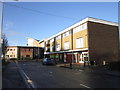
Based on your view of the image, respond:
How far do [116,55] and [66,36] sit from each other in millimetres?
16537

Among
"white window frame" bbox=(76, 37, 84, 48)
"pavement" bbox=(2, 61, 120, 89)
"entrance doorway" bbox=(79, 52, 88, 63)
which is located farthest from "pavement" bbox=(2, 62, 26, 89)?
"white window frame" bbox=(76, 37, 84, 48)

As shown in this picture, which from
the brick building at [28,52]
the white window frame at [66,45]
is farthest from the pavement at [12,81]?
the brick building at [28,52]

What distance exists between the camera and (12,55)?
95688 mm

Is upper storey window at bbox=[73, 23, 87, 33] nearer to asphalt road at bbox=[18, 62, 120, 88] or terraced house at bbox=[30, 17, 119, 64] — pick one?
terraced house at bbox=[30, 17, 119, 64]

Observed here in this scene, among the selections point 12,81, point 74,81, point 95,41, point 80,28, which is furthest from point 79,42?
point 12,81

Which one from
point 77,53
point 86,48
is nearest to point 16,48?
point 77,53

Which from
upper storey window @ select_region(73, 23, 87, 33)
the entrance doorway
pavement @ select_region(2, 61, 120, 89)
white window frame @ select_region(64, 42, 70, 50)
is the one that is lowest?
pavement @ select_region(2, 61, 120, 89)

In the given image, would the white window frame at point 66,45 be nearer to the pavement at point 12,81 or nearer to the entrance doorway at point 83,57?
the entrance doorway at point 83,57

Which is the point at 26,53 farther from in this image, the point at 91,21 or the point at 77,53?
the point at 91,21

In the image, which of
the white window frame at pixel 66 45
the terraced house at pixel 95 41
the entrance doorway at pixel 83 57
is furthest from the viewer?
the white window frame at pixel 66 45

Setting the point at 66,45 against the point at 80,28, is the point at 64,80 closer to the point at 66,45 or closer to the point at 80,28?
the point at 80,28

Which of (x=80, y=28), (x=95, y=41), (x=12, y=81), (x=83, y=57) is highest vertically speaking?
(x=80, y=28)

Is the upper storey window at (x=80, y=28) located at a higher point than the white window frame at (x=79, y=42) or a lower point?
higher

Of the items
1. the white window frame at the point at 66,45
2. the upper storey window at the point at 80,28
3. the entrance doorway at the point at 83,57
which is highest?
the upper storey window at the point at 80,28
